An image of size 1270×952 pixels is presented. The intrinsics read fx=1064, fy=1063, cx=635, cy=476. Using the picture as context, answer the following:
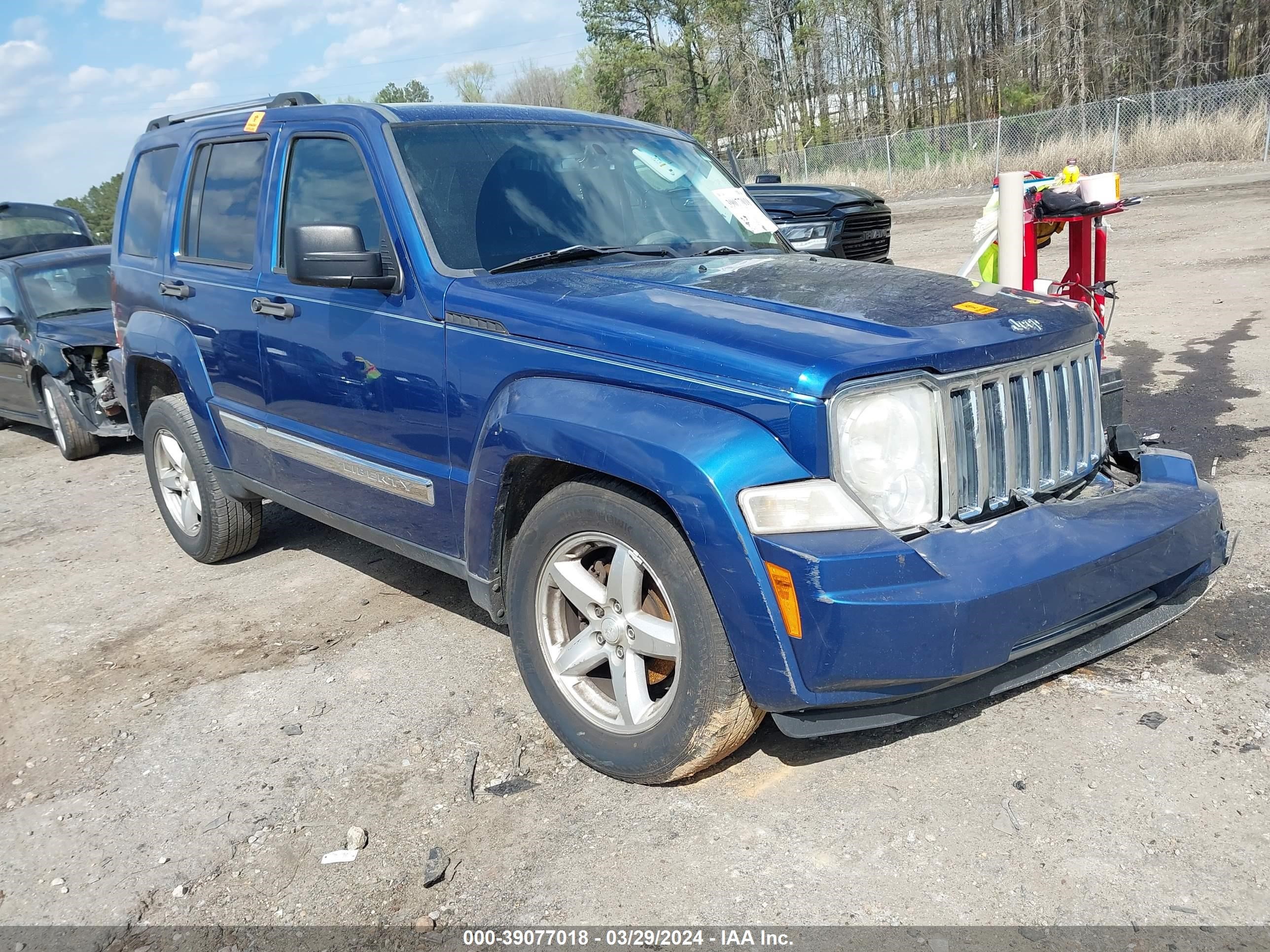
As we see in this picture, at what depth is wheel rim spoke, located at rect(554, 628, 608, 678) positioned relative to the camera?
3.16 metres

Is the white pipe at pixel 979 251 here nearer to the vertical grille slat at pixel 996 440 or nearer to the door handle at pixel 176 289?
the vertical grille slat at pixel 996 440

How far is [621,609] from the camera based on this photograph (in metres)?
3.03

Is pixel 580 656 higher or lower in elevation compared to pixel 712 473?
lower

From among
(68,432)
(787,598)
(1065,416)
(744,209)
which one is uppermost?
(744,209)

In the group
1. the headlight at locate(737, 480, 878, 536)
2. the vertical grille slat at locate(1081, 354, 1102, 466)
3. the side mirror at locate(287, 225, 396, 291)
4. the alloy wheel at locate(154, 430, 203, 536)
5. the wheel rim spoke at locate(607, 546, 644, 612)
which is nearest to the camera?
the headlight at locate(737, 480, 878, 536)

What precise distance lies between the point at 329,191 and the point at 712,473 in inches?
90.3

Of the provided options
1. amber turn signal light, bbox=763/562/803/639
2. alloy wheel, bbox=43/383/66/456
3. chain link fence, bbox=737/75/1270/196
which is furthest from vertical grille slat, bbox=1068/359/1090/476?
chain link fence, bbox=737/75/1270/196

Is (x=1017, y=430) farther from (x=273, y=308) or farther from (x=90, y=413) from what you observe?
(x=90, y=413)

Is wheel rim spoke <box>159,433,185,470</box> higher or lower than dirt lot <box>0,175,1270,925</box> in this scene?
higher

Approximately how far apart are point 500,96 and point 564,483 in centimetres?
6998

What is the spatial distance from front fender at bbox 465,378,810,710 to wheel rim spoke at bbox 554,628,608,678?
1.83 ft

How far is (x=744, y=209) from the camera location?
180 inches

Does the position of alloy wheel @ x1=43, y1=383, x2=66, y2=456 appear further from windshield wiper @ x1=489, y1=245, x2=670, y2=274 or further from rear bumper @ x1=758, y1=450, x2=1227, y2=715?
rear bumper @ x1=758, y1=450, x2=1227, y2=715

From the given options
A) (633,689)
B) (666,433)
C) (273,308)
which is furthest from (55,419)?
(666,433)
